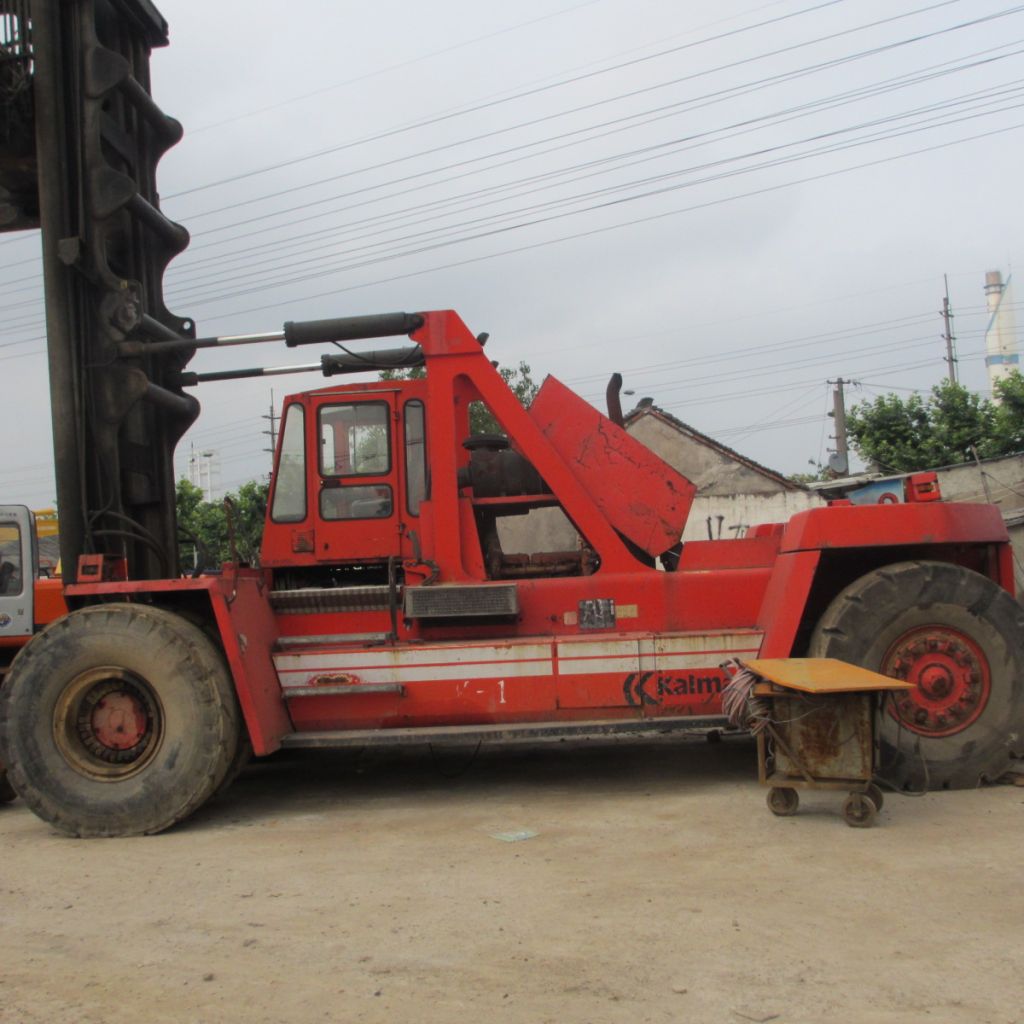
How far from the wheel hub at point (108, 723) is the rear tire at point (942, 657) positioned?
14.4 ft

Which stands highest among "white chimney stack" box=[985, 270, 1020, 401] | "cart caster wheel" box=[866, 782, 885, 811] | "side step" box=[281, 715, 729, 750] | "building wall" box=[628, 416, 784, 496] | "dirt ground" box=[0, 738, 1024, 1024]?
"white chimney stack" box=[985, 270, 1020, 401]

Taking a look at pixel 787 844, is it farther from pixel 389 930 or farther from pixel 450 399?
pixel 450 399

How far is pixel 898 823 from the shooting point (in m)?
5.73

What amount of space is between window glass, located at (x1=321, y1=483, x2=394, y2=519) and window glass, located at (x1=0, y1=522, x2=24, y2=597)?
8.44 feet

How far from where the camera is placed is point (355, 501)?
728 cm

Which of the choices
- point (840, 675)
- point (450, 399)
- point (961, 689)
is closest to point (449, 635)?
point (450, 399)

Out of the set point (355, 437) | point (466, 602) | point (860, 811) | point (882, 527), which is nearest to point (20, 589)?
point (355, 437)

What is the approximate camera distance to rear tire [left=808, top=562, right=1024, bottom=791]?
Answer: 639 centimetres

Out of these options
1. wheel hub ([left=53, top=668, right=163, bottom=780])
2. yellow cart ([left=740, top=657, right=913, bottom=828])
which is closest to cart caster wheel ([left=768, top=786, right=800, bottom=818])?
yellow cart ([left=740, top=657, right=913, bottom=828])

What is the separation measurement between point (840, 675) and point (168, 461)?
18.0ft

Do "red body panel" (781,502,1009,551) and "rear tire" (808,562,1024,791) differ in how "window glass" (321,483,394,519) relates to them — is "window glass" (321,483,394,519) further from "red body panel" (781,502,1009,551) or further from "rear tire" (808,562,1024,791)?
"rear tire" (808,562,1024,791)

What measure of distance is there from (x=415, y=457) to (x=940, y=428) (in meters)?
22.7

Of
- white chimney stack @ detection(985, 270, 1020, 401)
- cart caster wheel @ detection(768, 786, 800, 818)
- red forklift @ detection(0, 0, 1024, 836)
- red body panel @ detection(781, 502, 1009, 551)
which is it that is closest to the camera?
cart caster wheel @ detection(768, 786, 800, 818)

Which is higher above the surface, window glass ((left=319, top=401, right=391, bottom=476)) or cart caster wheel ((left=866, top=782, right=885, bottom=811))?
window glass ((left=319, top=401, right=391, bottom=476))
